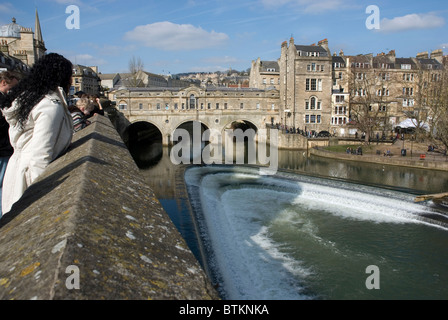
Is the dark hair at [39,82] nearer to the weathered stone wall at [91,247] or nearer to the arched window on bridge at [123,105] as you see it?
the weathered stone wall at [91,247]

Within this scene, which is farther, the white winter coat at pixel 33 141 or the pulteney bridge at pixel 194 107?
the pulteney bridge at pixel 194 107

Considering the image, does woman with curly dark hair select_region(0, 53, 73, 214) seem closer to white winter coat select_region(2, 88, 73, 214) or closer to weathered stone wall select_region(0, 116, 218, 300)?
white winter coat select_region(2, 88, 73, 214)

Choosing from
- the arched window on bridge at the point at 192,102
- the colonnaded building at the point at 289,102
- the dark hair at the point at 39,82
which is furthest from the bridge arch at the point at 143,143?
the dark hair at the point at 39,82

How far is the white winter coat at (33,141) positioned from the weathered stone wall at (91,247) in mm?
282

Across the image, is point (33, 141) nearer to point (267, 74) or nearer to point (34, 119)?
point (34, 119)

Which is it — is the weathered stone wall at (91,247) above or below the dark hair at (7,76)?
below

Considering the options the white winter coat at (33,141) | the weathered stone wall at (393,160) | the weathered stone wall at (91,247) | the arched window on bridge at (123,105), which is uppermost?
the arched window on bridge at (123,105)

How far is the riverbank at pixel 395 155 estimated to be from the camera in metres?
30.2

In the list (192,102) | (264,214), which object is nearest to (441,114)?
(264,214)

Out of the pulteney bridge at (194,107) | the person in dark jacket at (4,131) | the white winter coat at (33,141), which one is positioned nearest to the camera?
the white winter coat at (33,141)

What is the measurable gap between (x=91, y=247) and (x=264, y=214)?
1402 cm

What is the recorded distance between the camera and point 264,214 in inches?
631

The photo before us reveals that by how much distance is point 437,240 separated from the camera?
1341cm
